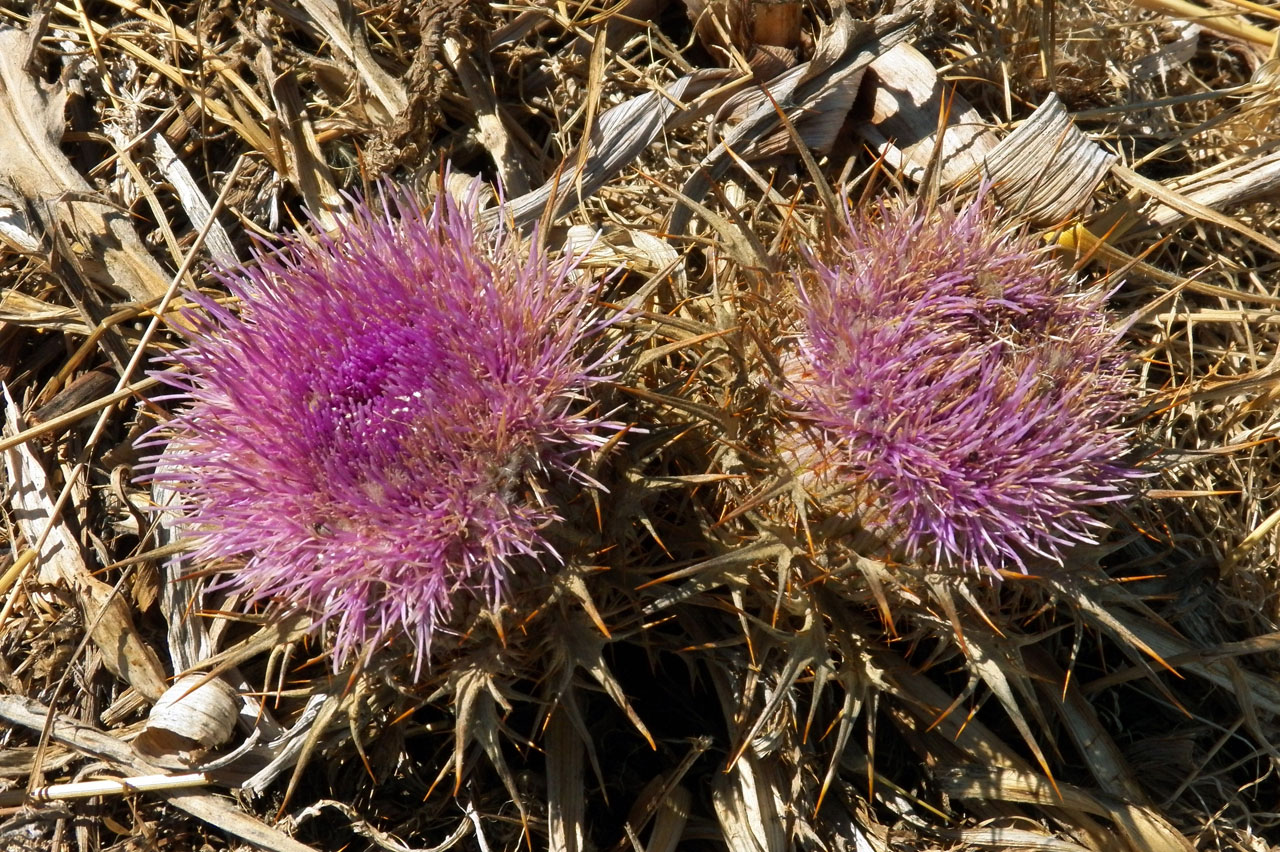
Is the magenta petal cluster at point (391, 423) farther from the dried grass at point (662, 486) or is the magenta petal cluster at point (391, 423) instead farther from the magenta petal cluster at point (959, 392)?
the magenta petal cluster at point (959, 392)

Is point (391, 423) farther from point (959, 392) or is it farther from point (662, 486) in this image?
point (959, 392)

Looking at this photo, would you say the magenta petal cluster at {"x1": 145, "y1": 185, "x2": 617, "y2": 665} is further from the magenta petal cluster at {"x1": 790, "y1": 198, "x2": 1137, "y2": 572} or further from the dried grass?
the magenta petal cluster at {"x1": 790, "y1": 198, "x2": 1137, "y2": 572}

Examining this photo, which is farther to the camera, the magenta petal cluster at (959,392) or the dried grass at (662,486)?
the dried grass at (662,486)

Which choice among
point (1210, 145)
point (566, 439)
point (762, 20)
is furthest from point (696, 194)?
point (1210, 145)

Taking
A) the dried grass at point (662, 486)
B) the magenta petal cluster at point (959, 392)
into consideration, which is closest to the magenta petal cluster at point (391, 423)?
the dried grass at point (662, 486)

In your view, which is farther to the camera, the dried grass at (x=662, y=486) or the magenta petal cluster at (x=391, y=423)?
the dried grass at (x=662, y=486)

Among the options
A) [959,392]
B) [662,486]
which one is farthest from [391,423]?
[959,392]
